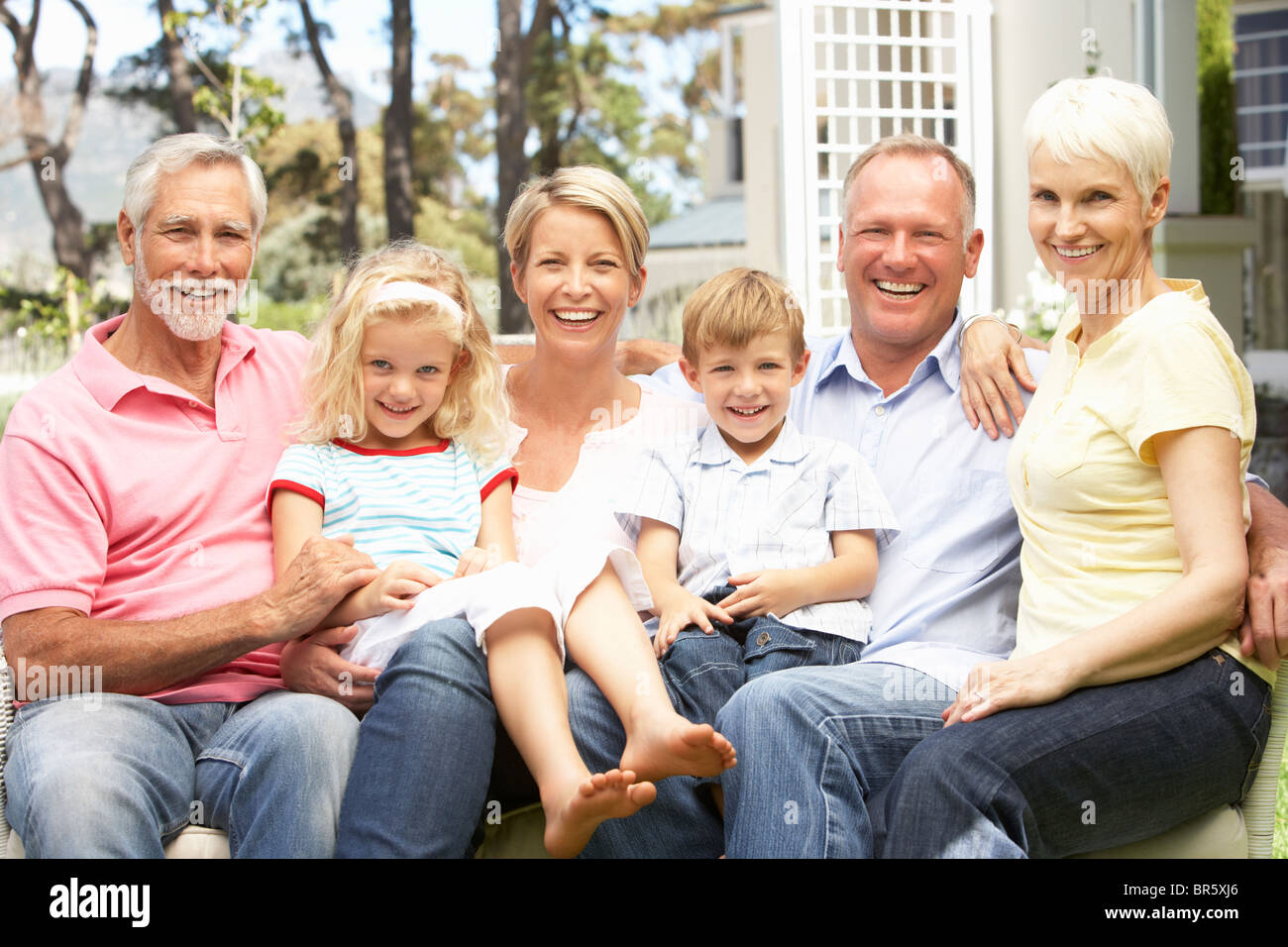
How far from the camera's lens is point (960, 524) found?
8.52 ft

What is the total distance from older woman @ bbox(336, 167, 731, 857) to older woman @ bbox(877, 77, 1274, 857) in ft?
1.50

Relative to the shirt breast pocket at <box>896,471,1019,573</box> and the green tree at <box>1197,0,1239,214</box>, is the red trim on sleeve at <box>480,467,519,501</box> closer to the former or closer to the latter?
the shirt breast pocket at <box>896,471,1019,573</box>

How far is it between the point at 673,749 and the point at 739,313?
944 mm

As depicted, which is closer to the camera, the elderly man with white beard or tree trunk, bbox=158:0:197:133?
the elderly man with white beard

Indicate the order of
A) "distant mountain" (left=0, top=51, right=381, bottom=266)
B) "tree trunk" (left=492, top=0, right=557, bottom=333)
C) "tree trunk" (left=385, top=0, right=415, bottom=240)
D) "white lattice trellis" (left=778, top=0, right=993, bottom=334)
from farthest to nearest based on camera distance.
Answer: "tree trunk" (left=385, top=0, right=415, bottom=240), "distant mountain" (left=0, top=51, right=381, bottom=266), "tree trunk" (left=492, top=0, right=557, bottom=333), "white lattice trellis" (left=778, top=0, right=993, bottom=334)

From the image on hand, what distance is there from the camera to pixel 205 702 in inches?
92.7

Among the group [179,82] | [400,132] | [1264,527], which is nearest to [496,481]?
[1264,527]

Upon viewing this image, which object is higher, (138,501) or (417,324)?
(417,324)

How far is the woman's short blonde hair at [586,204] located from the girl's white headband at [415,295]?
0.21 metres

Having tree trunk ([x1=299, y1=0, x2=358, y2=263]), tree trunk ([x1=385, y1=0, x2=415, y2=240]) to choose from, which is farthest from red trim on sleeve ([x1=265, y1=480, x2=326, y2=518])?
tree trunk ([x1=299, y1=0, x2=358, y2=263])

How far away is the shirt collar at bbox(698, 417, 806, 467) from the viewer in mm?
2621

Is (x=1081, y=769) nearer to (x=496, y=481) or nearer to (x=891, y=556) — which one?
(x=891, y=556)
